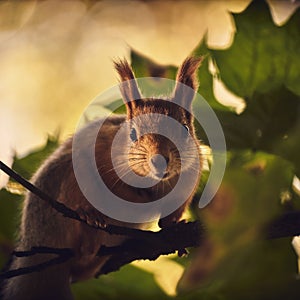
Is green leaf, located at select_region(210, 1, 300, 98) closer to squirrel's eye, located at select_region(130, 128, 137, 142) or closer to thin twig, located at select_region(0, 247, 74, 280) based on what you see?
squirrel's eye, located at select_region(130, 128, 137, 142)

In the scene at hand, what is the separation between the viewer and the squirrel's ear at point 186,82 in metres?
0.39

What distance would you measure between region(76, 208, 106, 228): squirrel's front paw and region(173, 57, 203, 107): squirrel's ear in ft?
0.36

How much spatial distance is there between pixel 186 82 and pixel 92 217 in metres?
0.13

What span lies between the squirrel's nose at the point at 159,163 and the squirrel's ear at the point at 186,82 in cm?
5

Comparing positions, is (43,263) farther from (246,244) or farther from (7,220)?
(246,244)

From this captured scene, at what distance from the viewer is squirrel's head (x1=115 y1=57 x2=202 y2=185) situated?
0.37 meters

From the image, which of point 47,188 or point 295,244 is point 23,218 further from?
point 295,244

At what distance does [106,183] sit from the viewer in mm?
410

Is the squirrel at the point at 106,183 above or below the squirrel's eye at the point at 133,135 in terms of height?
below

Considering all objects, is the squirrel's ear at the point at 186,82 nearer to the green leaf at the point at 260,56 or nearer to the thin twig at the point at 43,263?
the green leaf at the point at 260,56

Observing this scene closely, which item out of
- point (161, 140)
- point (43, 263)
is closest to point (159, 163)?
point (161, 140)

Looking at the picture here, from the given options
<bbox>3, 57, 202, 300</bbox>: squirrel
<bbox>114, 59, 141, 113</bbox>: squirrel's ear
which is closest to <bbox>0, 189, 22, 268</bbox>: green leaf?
<bbox>3, 57, 202, 300</bbox>: squirrel

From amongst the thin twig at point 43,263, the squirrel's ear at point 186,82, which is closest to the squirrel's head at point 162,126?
the squirrel's ear at point 186,82

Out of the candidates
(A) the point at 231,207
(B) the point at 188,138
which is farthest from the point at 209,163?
(A) the point at 231,207
